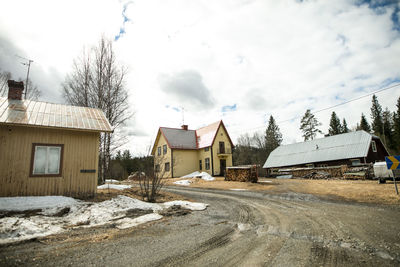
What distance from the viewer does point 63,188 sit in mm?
9156

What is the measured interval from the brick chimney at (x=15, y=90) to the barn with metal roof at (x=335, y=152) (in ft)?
105

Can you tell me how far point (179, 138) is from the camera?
32062 millimetres

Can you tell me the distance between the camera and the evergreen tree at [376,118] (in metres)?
51.2

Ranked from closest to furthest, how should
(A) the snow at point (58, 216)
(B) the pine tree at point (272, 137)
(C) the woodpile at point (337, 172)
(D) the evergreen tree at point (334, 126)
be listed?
1. (A) the snow at point (58, 216)
2. (C) the woodpile at point (337, 172)
3. (B) the pine tree at point (272, 137)
4. (D) the evergreen tree at point (334, 126)

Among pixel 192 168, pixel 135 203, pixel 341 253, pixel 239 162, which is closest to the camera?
pixel 341 253

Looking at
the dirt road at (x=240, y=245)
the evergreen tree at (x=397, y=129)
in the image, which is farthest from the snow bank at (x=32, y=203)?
the evergreen tree at (x=397, y=129)

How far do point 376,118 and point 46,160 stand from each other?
222 ft

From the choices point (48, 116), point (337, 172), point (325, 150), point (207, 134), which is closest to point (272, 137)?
point (325, 150)

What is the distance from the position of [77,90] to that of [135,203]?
12.9m

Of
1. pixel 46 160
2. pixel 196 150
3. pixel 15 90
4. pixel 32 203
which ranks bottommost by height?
pixel 32 203

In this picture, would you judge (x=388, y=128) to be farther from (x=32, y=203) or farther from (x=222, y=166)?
(x=32, y=203)

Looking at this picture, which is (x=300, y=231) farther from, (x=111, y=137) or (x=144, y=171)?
(x=111, y=137)

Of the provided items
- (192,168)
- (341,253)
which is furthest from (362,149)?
(341,253)

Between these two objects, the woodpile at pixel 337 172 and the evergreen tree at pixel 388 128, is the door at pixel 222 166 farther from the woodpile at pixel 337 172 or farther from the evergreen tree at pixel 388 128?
the evergreen tree at pixel 388 128
